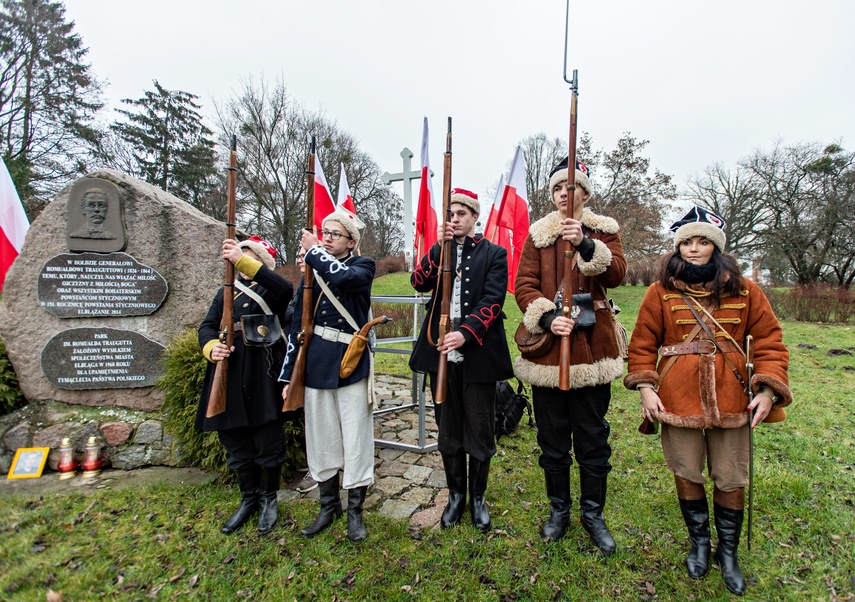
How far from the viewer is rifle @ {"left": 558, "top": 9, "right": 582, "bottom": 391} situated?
2.56 metres

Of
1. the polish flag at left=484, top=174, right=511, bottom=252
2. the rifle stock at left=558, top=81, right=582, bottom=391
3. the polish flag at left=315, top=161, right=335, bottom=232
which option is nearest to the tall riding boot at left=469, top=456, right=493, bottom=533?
the rifle stock at left=558, top=81, right=582, bottom=391

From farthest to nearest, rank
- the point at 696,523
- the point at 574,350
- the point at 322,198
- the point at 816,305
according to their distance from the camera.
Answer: the point at 816,305, the point at 322,198, the point at 574,350, the point at 696,523

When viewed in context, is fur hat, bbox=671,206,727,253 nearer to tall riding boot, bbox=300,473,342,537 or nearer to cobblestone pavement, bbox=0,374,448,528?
cobblestone pavement, bbox=0,374,448,528

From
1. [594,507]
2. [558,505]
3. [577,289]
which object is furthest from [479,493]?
[577,289]

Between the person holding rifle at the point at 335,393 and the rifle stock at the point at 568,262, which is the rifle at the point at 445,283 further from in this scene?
the rifle stock at the point at 568,262

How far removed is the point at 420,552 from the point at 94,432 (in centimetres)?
333

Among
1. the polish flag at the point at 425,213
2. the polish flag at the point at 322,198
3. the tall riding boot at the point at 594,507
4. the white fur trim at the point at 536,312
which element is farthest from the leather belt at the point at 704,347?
the polish flag at the point at 322,198

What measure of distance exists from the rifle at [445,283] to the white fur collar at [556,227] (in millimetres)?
A: 599

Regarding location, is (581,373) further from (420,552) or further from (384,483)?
(384,483)

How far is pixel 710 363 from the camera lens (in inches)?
93.9

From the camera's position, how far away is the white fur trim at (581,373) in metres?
2.60

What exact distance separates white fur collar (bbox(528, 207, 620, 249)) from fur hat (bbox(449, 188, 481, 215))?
→ 0.46m

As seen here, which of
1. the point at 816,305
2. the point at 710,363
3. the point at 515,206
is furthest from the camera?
the point at 816,305

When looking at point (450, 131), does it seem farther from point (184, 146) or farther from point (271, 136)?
point (184, 146)
